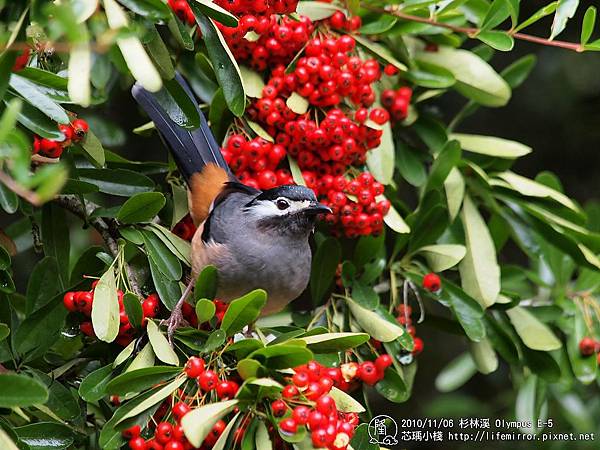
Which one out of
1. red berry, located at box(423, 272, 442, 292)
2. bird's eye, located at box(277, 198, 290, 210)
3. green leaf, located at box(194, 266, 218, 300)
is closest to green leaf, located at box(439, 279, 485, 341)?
red berry, located at box(423, 272, 442, 292)

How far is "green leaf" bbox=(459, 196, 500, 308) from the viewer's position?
A: 3166 mm

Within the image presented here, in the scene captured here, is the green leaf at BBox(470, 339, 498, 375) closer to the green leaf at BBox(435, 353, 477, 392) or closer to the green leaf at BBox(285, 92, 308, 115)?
the green leaf at BBox(435, 353, 477, 392)

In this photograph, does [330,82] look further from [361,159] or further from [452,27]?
[452,27]

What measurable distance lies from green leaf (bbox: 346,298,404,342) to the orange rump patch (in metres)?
0.64

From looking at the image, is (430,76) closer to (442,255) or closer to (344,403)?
(442,255)

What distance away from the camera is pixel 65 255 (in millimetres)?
2926

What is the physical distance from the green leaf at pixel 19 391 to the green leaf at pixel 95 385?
0.37m

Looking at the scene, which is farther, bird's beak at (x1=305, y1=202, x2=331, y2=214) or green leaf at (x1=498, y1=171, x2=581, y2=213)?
green leaf at (x1=498, y1=171, x2=581, y2=213)

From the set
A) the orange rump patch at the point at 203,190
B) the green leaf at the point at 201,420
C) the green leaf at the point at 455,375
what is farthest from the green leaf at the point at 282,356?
the green leaf at the point at 455,375

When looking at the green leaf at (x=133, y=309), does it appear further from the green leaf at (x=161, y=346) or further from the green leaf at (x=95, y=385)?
the green leaf at (x=95, y=385)

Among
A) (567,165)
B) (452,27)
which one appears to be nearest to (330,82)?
(452,27)

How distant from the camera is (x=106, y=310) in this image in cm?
246

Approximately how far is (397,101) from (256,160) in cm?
68

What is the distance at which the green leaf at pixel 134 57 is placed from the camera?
191cm
